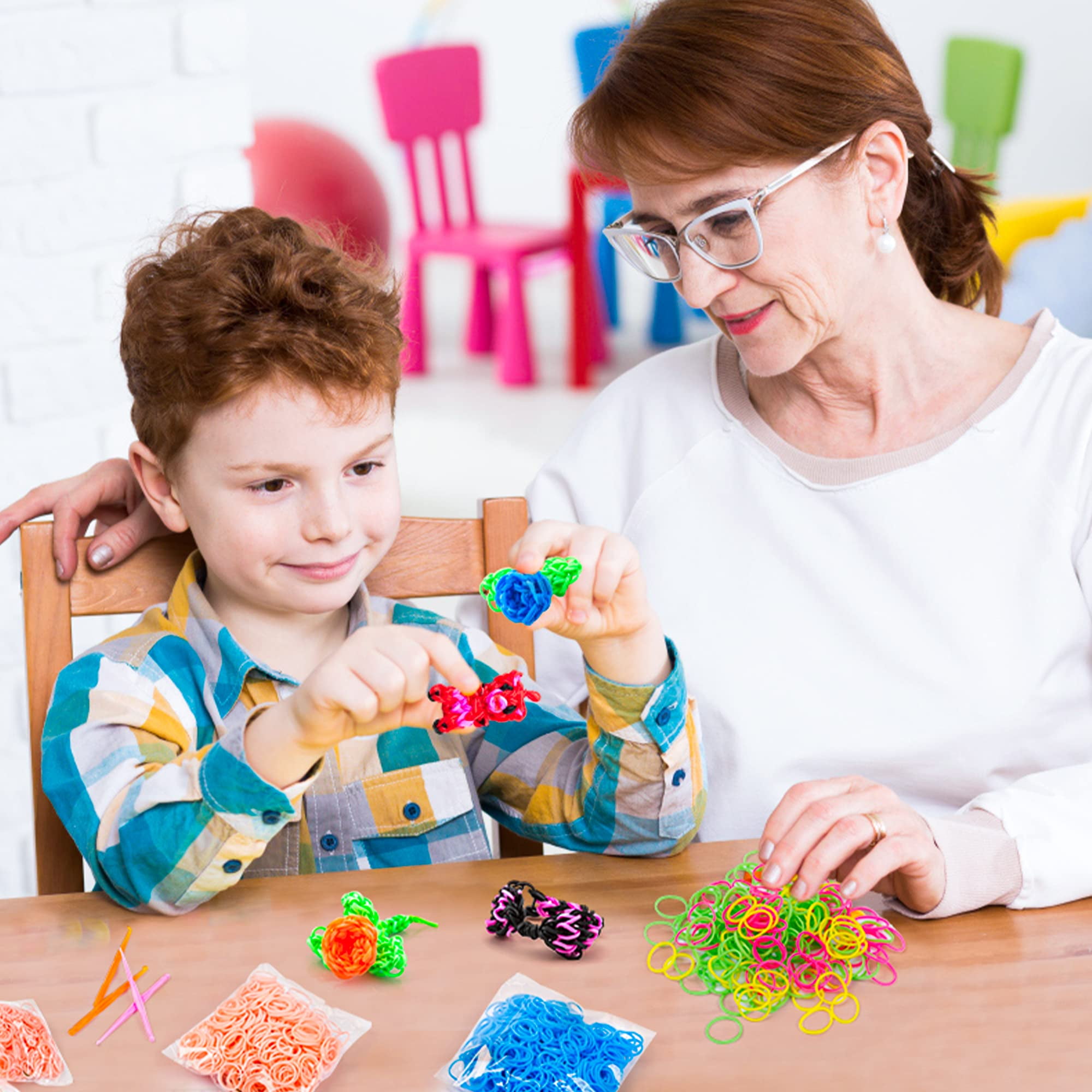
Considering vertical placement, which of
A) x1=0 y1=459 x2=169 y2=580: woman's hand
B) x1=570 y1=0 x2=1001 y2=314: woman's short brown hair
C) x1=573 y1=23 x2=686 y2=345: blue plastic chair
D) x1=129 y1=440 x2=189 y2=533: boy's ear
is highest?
x1=570 y1=0 x2=1001 y2=314: woman's short brown hair

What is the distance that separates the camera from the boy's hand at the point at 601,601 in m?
1.08

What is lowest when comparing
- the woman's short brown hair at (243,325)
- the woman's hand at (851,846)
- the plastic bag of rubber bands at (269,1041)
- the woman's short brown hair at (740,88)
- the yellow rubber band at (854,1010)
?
the yellow rubber band at (854,1010)

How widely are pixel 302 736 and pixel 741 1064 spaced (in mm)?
370

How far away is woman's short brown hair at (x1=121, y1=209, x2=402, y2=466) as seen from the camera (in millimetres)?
1185

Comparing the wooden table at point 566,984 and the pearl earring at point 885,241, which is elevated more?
the pearl earring at point 885,241

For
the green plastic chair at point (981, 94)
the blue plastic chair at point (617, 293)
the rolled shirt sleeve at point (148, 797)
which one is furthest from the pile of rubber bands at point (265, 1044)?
the green plastic chair at point (981, 94)

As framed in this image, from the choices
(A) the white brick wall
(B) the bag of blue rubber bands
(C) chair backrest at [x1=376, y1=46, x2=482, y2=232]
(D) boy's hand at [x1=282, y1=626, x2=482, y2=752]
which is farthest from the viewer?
(C) chair backrest at [x1=376, y1=46, x2=482, y2=232]

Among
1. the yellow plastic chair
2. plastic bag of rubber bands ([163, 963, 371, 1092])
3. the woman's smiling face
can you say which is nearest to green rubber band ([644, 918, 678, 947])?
plastic bag of rubber bands ([163, 963, 371, 1092])

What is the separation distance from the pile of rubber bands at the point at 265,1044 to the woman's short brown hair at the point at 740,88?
0.85 metres

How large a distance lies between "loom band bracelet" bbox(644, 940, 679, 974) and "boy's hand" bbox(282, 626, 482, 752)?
232 mm

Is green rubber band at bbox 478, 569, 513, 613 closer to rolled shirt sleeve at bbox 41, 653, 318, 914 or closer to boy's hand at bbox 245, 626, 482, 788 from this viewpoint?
boy's hand at bbox 245, 626, 482, 788

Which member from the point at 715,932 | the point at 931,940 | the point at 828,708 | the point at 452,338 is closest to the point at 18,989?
the point at 715,932

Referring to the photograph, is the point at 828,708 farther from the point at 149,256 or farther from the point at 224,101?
the point at 224,101

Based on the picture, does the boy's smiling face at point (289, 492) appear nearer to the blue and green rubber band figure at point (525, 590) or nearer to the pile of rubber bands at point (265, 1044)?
the blue and green rubber band figure at point (525, 590)
